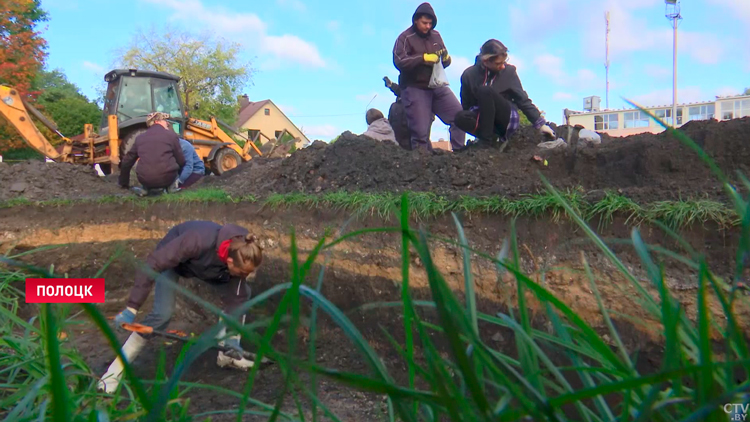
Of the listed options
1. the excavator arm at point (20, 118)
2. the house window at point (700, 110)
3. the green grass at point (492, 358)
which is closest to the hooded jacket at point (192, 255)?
the green grass at point (492, 358)

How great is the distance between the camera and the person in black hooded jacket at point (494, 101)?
557 centimetres

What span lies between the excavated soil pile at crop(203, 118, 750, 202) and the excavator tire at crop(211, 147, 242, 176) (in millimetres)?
6364

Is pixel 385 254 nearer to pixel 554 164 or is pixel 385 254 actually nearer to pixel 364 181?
pixel 364 181

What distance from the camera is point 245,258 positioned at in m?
3.73

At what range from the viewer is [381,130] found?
277 inches

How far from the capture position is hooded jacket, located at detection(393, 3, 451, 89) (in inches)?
229

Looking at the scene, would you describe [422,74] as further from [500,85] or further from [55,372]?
[55,372]


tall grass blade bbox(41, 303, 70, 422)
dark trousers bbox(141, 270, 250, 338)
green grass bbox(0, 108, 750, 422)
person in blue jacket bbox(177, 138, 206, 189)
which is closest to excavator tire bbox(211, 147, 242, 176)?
person in blue jacket bbox(177, 138, 206, 189)

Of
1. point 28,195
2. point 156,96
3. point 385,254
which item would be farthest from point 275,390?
point 156,96

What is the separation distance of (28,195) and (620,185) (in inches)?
343

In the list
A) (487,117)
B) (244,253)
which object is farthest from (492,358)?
(487,117)

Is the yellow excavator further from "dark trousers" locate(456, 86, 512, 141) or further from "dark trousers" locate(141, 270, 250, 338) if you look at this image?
"dark trousers" locate(141, 270, 250, 338)

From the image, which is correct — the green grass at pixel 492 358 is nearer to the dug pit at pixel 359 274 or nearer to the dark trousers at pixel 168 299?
the dug pit at pixel 359 274

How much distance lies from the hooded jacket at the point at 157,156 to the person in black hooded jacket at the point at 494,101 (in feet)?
12.2
